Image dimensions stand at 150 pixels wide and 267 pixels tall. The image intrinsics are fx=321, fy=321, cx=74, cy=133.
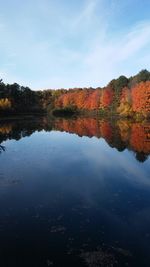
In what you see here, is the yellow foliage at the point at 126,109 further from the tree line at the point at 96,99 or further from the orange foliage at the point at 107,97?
the orange foliage at the point at 107,97

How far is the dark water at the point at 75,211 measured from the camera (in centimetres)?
1012

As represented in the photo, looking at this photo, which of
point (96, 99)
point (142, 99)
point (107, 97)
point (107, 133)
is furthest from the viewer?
point (96, 99)

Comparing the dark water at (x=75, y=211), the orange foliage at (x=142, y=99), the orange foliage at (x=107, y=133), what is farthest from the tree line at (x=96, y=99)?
the dark water at (x=75, y=211)

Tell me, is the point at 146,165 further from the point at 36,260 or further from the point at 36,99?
the point at 36,99

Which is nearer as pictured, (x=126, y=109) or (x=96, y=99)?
(x=126, y=109)

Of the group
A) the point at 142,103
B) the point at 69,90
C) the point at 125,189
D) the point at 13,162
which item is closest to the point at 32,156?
the point at 13,162

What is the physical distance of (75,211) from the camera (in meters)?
13.9

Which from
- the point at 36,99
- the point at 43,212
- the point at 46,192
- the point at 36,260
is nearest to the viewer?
the point at 36,260

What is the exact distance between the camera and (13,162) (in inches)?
952

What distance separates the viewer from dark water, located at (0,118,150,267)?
33.2 ft

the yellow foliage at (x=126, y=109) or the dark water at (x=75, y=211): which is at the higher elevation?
the yellow foliage at (x=126, y=109)

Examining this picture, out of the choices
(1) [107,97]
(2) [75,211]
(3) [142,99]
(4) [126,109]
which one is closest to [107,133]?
(2) [75,211]

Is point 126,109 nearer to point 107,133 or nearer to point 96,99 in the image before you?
point 96,99

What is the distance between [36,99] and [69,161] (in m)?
125
